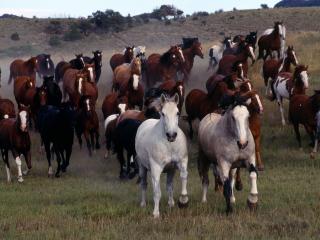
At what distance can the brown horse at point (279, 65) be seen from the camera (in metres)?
25.8

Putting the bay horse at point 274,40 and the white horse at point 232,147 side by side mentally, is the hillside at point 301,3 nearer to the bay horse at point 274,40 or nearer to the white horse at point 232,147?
the bay horse at point 274,40

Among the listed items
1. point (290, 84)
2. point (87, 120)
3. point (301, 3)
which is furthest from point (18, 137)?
point (301, 3)

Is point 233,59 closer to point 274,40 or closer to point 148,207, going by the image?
point 274,40

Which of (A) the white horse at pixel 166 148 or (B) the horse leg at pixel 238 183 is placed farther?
(B) the horse leg at pixel 238 183

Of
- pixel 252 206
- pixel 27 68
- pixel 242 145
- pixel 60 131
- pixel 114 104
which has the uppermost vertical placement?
pixel 242 145

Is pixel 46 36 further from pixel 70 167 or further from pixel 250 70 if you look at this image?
A: pixel 70 167

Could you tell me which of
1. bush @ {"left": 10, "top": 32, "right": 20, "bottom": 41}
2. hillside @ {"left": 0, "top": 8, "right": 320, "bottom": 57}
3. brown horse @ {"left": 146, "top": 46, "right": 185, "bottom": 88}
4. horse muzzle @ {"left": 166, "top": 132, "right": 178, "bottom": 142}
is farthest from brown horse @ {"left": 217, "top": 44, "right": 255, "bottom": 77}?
bush @ {"left": 10, "top": 32, "right": 20, "bottom": 41}

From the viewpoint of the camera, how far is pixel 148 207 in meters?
12.1

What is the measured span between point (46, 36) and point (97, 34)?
5514mm

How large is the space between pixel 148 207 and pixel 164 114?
1.80m

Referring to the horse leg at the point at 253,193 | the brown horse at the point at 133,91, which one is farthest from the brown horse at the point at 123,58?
the horse leg at the point at 253,193

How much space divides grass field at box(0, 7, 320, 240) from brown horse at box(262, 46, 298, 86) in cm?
613

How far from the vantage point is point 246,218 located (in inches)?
408

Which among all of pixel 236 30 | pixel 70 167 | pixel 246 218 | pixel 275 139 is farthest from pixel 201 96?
pixel 236 30
